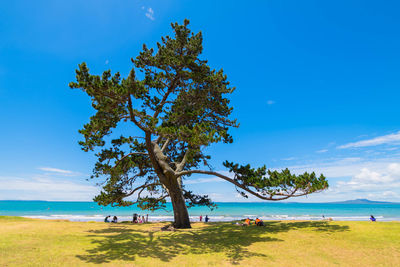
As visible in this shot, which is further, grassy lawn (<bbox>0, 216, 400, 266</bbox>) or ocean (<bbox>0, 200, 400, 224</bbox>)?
ocean (<bbox>0, 200, 400, 224</bbox>)

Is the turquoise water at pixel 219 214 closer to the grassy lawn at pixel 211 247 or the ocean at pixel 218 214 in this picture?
the ocean at pixel 218 214

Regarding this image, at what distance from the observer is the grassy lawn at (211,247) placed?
31.9 feet

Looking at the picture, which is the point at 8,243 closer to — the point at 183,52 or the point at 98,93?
the point at 98,93

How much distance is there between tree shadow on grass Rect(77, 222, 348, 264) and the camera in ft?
34.9

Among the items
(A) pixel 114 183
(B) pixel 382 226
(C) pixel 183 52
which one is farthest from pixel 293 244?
(C) pixel 183 52

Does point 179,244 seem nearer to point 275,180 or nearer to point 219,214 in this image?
point 275,180

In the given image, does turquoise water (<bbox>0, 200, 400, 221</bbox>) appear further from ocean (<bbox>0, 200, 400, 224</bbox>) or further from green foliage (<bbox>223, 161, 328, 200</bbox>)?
green foliage (<bbox>223, 161, 328, 200</bbox>)

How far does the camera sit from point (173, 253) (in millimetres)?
11242

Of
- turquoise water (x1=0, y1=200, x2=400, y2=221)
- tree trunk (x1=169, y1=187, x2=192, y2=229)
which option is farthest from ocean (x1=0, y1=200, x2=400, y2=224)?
tree trunk (x1=169, y1=187, x2=192, y2=229)

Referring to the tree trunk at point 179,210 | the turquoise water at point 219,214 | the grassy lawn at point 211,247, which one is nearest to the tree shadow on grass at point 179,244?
the grassy lawn at point 211,247

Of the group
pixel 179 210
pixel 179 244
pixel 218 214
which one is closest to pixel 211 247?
pixel 179 244

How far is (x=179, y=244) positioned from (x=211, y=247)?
1.87 m

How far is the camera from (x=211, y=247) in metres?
12.3

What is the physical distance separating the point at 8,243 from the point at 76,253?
3593 millimetres
